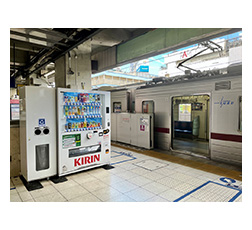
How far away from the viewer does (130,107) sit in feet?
31.2

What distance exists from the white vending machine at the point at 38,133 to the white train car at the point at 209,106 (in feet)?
14.7

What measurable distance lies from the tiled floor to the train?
1.42m

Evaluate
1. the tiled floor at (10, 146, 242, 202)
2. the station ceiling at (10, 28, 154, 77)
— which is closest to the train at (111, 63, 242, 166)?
the tiled floor at (10, 146, 242, 202)

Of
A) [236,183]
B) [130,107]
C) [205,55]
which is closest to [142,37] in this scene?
[205,55]

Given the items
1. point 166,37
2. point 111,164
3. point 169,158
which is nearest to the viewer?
point 166,37

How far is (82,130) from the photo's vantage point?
514cm

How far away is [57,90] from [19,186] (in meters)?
2.41

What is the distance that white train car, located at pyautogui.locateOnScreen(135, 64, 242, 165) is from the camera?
18.1 feet

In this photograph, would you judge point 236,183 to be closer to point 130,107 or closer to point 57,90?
point 57,90

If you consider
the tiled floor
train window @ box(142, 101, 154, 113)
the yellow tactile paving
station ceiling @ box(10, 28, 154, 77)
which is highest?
station ceiling @ box(10, 28, 154, 77)

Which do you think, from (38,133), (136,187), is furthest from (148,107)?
(38,133)

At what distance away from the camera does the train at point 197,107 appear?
18.2 feet

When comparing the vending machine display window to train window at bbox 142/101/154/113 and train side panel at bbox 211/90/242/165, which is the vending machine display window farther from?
train side panel at bbox 211/90/242/165

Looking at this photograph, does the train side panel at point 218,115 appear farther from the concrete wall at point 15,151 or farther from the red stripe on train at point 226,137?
the concrete wall at point 15,151
